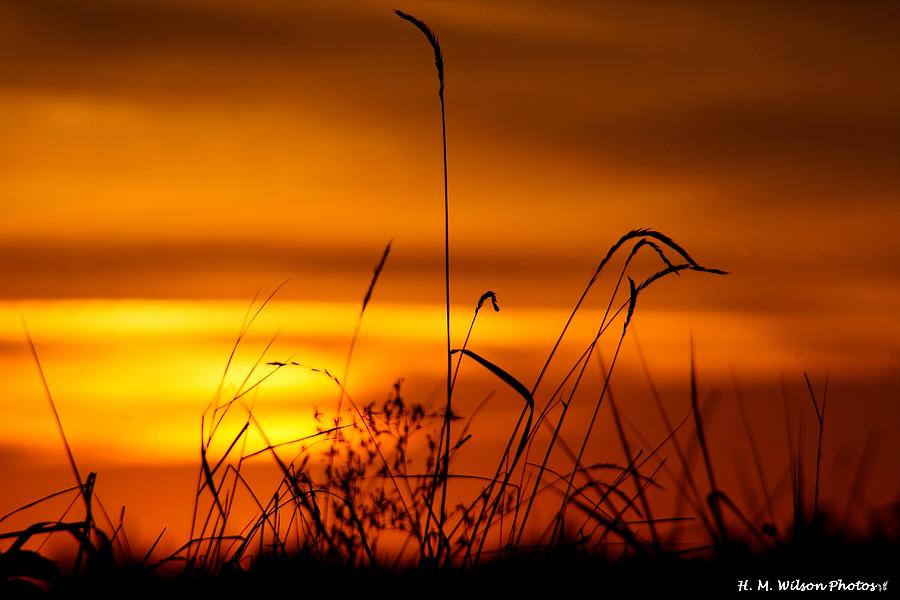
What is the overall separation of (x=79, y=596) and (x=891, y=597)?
56.1 inches

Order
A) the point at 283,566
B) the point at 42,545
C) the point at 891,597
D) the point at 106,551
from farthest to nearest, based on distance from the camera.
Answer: the point at 42,545 → the point at 283,566 → the point at 106,551 → the point at 891,597

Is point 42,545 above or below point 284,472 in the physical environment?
below

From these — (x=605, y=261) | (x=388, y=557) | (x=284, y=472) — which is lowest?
(x=388, y=557)

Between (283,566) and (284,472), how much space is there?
0.21 metres

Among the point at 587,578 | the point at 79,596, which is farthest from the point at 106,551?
the point at 587,578

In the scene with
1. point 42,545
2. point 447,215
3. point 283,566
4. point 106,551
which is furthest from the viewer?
point 447,215

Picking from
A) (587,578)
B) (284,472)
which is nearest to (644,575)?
(587,578)

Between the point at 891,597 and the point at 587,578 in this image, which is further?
the point at 587,578

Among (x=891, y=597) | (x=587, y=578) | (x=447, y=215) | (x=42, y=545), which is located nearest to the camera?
(x=891, y=597)

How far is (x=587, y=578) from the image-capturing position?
7.63ft

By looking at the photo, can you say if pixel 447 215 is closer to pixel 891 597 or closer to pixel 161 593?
pixel 161 593

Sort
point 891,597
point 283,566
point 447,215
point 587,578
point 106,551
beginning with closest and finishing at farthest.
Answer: point 891,597
point 106,551
point 587,578
point 283,566
point 447,215

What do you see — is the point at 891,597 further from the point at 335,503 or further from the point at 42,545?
the point at 42,545

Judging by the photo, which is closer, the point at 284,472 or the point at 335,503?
the point at 284,472
